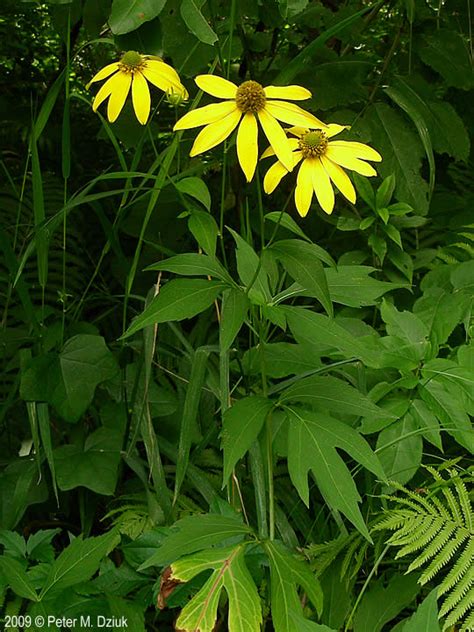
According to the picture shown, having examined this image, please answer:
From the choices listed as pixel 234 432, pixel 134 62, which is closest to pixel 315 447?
pixel 234 432

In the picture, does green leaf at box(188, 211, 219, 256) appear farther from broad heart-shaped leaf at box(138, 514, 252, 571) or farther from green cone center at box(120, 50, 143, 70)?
broad heart-shaped leaf at box(138, 514, 252, 571)

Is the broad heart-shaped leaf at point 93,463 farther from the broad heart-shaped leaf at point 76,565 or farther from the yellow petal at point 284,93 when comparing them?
the yellow petal at point 284,93

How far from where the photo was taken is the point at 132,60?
50.0 inches

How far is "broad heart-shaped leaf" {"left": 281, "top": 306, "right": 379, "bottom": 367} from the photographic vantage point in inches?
48.1

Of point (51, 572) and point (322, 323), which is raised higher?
point (322, 323)

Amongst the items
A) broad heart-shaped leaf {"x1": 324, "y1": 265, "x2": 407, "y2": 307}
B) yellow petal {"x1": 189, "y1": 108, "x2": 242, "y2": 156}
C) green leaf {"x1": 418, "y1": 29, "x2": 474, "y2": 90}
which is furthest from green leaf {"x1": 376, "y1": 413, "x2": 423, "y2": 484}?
green leaf {"x1": 418, "y1": 29, "x2": 474, "y2": 90}

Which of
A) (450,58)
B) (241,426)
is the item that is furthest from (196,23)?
(450,58)

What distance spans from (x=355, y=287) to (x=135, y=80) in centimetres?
50

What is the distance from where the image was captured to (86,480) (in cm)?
145

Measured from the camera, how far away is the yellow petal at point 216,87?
3.65 feet

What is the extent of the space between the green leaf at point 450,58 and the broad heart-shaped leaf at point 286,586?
1353mm

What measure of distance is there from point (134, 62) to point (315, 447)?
2.15ft

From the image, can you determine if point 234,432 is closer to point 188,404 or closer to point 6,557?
point 188,404

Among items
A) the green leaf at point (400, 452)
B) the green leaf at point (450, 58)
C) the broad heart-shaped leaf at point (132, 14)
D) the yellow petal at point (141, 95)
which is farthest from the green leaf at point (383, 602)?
the green leaf at point (450, 58)
